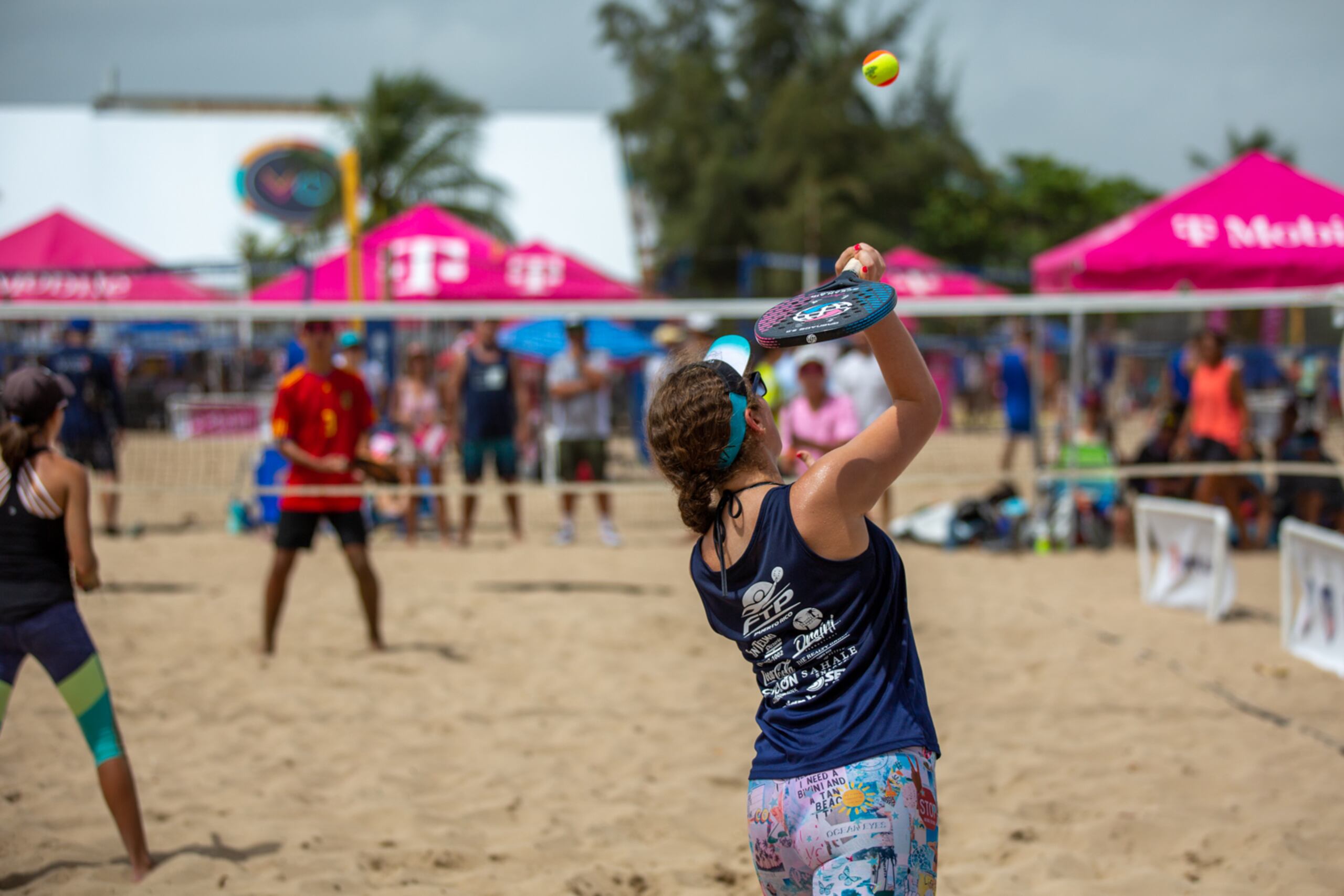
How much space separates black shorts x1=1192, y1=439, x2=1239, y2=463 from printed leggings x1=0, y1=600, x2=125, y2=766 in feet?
25.3

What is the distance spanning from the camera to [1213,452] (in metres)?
8.27

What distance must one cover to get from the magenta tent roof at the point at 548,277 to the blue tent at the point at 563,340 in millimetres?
506

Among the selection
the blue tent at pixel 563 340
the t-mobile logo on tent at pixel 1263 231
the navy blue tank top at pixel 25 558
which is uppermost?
the t-mobile logo on tent at pixel 1263 231

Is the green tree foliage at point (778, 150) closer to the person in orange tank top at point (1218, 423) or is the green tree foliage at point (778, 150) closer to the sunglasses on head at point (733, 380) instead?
Result: the person in orange tank top at point (1218, 423)

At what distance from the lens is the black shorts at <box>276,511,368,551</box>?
545cm

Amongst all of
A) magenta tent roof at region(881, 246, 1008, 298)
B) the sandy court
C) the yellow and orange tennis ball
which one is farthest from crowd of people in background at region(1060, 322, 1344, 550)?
the yellow and orange tennis ball

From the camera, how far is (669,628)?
6312 millimetres

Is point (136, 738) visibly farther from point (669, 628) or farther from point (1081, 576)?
point (1081, 576)

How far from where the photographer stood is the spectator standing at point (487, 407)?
8633mm

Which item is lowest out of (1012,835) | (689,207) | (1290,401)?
(1012,835)

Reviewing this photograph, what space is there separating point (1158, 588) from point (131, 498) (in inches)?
401

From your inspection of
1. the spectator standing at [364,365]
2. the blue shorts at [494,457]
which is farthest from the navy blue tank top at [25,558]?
the blue shorts at [494,457]

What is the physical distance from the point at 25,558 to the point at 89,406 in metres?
6.56

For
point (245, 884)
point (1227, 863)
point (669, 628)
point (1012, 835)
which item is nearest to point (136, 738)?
point (245, 884)
